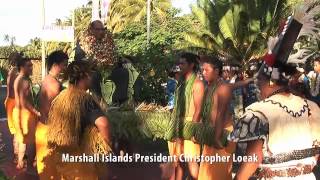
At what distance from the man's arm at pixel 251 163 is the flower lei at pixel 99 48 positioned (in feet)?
15.7

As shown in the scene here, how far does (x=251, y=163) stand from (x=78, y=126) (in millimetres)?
1754

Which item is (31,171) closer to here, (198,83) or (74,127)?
(198,83)

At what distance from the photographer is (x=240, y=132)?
3.39m

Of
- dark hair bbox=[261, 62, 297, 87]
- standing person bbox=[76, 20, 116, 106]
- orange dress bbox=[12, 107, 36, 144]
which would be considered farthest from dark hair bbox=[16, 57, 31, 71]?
dark hair bbox=[261, 62, 297, 87]

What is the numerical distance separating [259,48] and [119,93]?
38.9ft

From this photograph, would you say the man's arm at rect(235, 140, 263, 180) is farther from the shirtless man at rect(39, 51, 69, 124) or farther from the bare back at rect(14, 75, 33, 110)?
the bare back at rect(14, 75, 33, 110)

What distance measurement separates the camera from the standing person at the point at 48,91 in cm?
602

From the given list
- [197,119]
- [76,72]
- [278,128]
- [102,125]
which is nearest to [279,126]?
[278,128]

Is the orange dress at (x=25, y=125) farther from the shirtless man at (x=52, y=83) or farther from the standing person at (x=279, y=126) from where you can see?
the standing person at (x=279, y=126)

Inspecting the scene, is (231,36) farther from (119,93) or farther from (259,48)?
(119,93)

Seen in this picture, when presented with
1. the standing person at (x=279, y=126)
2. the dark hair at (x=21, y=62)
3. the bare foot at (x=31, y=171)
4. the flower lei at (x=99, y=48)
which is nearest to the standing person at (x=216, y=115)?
the flower lei at (x=99, y=48)

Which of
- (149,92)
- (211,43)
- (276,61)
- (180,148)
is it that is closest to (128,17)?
(211,43)

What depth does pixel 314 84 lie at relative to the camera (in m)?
10.3

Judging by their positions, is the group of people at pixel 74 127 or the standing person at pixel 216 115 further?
the standing person at pixel 216 115
